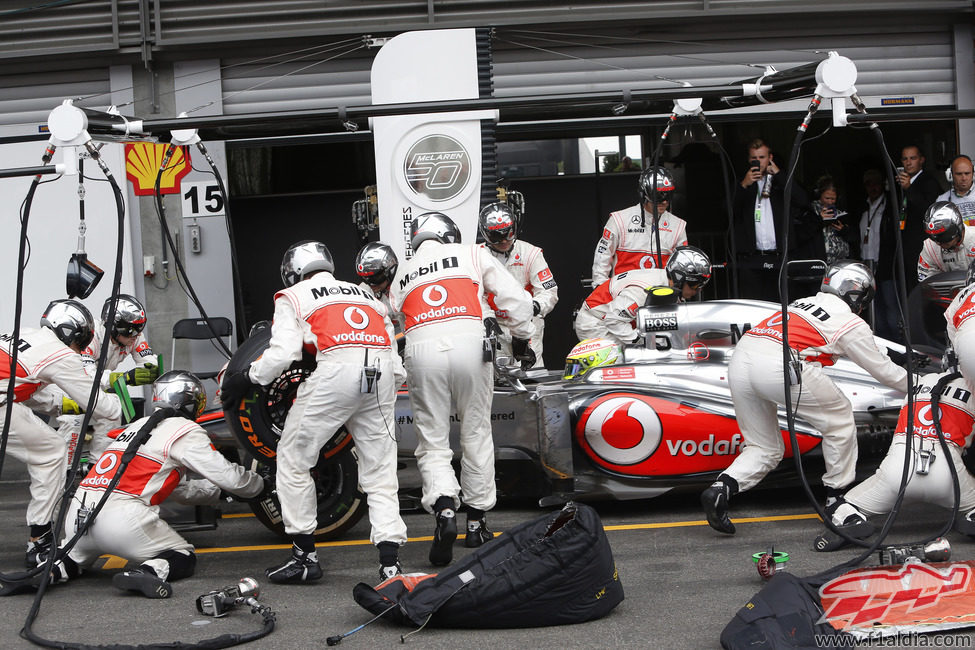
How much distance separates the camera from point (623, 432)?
700 cm

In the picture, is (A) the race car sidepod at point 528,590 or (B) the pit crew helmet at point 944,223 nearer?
(A) the race car sidepod at point 528,590

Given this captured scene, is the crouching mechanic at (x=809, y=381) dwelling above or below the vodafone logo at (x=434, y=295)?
below

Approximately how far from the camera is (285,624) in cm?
527

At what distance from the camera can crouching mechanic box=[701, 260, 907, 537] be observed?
6.51m

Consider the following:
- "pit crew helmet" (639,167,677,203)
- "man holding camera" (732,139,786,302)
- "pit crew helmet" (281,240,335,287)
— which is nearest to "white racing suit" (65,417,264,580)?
"pit crew helmet" (281,240,335,287)

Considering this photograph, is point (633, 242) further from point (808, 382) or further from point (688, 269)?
point (808, 382)

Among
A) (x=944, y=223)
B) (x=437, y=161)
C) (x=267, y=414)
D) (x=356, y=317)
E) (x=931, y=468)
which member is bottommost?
(x=931, y=468)

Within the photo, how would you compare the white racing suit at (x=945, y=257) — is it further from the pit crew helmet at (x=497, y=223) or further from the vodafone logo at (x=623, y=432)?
the pit crew helmet at (x=497, y=223)

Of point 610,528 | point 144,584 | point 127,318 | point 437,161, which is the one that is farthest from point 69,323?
point 610,528

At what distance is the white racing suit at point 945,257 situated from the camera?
8750 millimetres

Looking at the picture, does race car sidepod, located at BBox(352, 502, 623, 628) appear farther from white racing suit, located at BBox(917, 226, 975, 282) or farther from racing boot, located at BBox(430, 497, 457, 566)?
white racing suit, located at BBox(917, 226, 975, 282)

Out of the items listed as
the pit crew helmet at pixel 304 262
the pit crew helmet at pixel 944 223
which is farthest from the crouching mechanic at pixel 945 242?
the pit crew helmet at pixel 304 262

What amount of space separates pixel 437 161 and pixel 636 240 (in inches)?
78.1

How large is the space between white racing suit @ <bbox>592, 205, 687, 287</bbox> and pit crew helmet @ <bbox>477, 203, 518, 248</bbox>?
47.2 inches
